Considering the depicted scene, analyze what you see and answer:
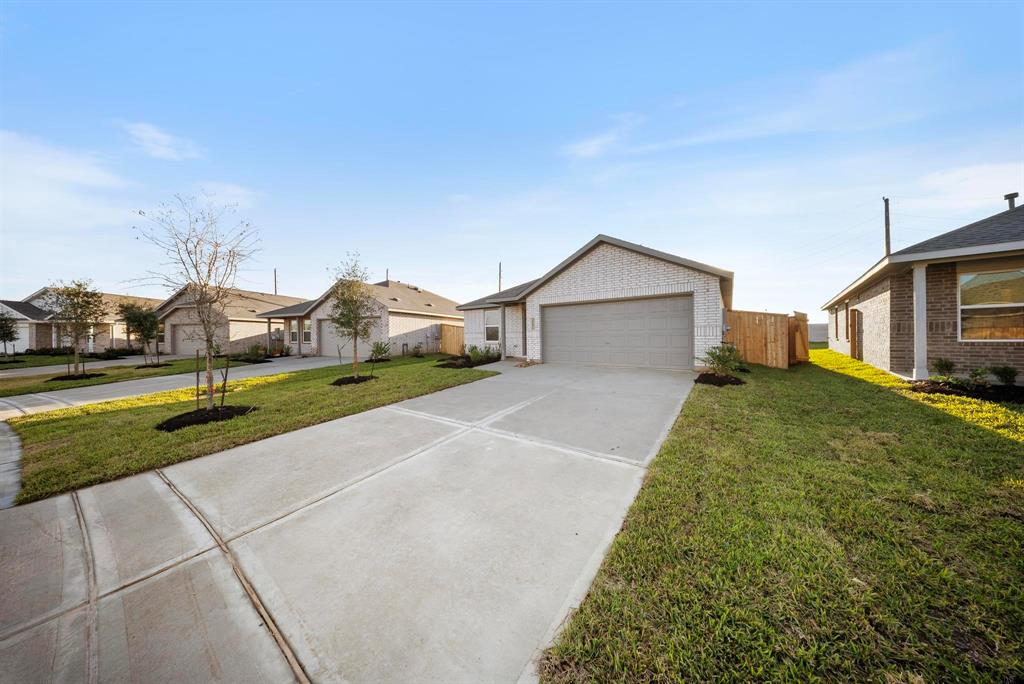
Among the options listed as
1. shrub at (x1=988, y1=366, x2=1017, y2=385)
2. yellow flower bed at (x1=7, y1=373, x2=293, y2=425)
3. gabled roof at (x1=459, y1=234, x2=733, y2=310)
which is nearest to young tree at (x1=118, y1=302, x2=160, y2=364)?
yellow flower bed at (x1=7, y1=373, x2=293, y2=425)

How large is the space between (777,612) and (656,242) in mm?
11150

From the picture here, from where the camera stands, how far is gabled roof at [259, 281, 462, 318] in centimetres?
1897

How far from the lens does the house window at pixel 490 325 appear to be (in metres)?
16.4

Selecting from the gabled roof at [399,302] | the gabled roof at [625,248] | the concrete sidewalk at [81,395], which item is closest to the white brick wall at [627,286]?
the gabled roof at [625,248]

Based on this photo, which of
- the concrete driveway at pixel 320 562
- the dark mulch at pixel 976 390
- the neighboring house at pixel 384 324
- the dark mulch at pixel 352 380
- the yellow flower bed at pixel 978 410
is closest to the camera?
the concrete driveway at pixel 320 562

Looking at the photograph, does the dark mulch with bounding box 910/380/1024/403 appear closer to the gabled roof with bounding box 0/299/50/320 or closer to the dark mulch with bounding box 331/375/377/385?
the dark mulch with bounding box 331/375/377/385

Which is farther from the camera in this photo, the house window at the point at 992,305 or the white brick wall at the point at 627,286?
the white brick wall at the point at 627,286

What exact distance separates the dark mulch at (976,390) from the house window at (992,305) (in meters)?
1.29

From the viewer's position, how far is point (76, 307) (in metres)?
13.0

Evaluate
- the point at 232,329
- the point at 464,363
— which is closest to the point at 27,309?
the point at 232,329

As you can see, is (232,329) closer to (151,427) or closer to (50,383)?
(50,383)

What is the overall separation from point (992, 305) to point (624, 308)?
25.6ft

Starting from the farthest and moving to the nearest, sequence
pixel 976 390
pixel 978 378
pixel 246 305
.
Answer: pixel 246 305, pixel 978 378, pixel 976 390

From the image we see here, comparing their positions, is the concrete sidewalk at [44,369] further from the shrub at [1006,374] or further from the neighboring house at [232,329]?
the shrub at [1006,374]
